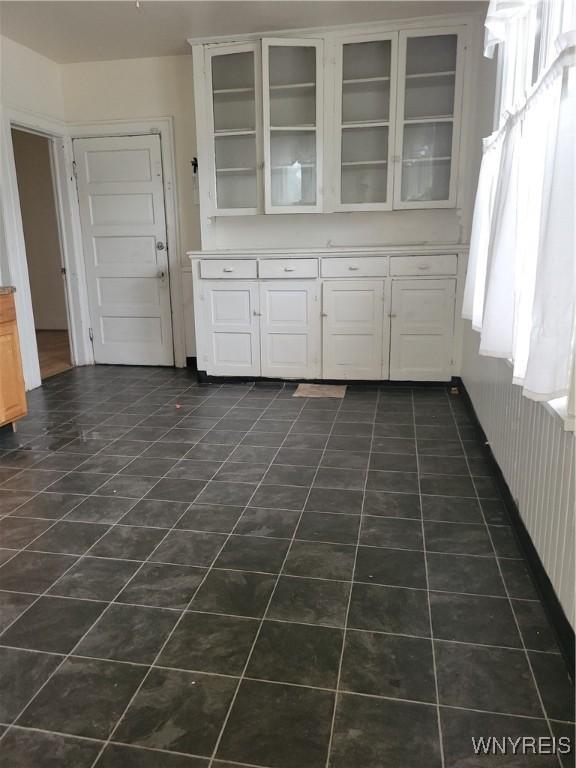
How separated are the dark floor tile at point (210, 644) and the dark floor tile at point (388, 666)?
0.29m

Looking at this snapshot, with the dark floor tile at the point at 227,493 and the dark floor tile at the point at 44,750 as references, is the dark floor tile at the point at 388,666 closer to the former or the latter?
the dark floor tile at the point at 44,750

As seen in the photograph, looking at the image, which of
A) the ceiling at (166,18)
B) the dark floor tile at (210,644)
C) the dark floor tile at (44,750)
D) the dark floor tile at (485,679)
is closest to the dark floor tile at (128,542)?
the dark floor tile at (210,644)

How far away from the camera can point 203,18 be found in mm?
3885

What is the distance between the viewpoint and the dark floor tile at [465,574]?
185 centimetres

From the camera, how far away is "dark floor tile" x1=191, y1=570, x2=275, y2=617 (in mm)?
1778

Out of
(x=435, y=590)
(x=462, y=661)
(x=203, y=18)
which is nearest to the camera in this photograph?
(x=462, y=661)

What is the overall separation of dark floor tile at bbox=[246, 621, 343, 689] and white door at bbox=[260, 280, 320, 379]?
2.89 metres

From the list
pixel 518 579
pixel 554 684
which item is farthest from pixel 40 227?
pixel 554 684

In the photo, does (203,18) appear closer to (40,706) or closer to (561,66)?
(561,66)

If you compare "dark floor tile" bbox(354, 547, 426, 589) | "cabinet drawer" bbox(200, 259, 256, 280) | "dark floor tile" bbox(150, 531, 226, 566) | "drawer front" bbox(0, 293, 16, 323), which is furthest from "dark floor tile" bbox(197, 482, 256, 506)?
"cabinet drawer" bbox(200, 259, 256, 280)

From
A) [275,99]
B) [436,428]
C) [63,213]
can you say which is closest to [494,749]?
[436,428]

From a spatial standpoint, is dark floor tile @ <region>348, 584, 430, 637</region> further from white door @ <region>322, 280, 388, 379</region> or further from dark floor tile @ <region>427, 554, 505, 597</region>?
white door @ <region>322, 280, 388, 379</region>

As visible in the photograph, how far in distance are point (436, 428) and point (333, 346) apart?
4.02ft

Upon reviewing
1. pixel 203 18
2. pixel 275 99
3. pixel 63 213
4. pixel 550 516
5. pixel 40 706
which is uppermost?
pixel 203 18
